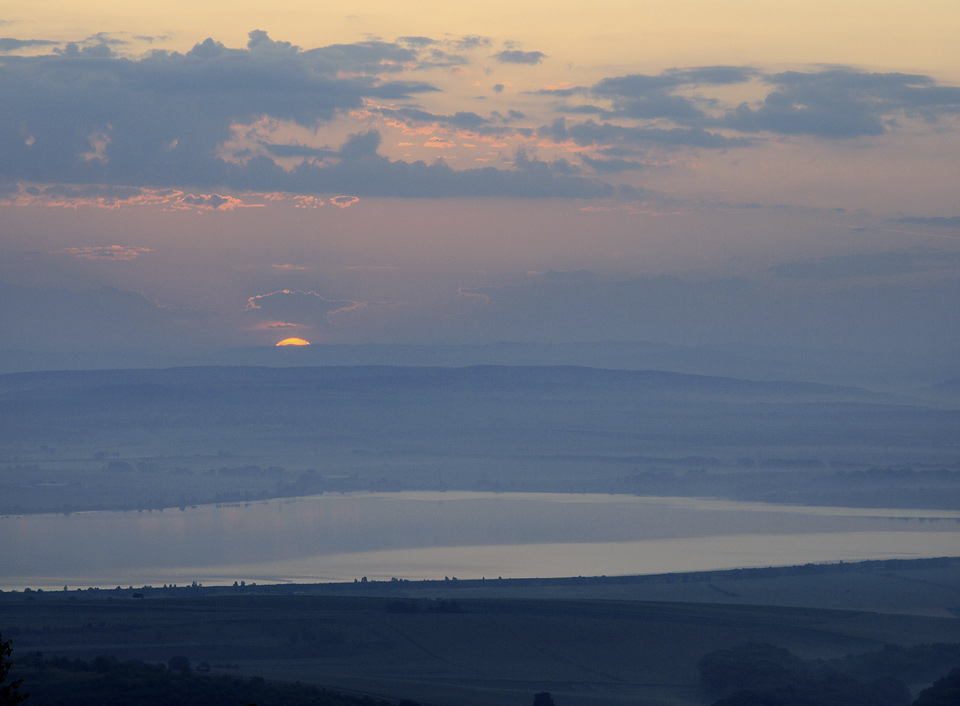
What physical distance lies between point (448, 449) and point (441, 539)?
273ft

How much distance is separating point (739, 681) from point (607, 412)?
16440 centimetres

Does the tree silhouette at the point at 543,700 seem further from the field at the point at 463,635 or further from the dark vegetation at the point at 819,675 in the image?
the dark vegetation at the point at 819,675

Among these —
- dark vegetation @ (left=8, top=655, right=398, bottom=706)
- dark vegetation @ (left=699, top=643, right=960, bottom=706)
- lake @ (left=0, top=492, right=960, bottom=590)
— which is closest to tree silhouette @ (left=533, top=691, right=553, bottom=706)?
dark vegetation @ (left=8, top=655, right=398, bottom=706)

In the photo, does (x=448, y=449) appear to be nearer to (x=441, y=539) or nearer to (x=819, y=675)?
(x=441, y=539)

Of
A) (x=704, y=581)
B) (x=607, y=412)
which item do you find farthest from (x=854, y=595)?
(x=607, y=412)

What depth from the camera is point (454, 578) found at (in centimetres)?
5075

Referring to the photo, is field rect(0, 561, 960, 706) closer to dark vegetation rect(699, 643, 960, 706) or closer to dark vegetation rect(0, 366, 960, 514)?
dark vegetation rect(699, 643, 960, 706)

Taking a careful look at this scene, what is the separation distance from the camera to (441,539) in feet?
218

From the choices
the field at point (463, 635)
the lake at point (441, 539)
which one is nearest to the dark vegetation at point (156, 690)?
the field at point (463, 635)

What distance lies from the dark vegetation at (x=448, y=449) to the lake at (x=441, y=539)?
457 inches

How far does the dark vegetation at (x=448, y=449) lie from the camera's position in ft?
338

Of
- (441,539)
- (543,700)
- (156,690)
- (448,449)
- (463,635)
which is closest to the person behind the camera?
(156,690)

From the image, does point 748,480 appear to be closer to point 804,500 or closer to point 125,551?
point 804,500

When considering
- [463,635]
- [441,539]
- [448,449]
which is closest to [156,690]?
[463,635]
